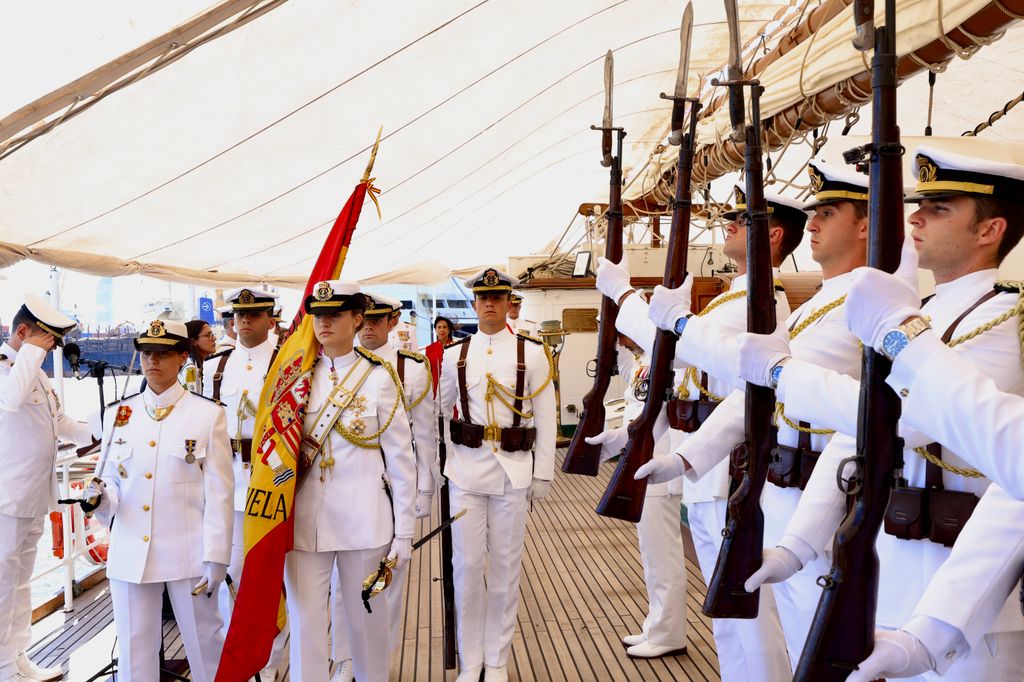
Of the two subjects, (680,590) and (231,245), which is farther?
(231,245)

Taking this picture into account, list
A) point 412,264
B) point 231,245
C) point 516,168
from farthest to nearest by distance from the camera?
point 412,264, point 516,168, point 231,245

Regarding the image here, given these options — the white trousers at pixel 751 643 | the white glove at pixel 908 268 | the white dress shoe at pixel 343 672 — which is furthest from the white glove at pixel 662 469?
the white dress shoe at pixel 343 672

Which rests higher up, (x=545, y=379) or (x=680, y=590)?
(x=545, y=379)

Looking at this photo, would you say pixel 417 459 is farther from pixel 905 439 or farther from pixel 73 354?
pixel 905 439

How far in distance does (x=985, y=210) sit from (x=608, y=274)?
96cm

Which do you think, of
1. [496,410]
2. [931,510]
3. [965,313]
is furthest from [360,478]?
[965,313]

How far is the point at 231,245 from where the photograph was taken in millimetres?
6023

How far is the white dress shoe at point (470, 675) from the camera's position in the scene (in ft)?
11.6

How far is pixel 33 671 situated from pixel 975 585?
4.01 meters

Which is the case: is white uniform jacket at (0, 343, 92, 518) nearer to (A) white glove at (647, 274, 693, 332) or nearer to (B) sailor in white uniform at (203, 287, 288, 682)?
(B) sailor in white uniform at (203, 287, 288, 682)

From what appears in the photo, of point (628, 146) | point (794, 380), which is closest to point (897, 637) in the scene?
point (794, 380)

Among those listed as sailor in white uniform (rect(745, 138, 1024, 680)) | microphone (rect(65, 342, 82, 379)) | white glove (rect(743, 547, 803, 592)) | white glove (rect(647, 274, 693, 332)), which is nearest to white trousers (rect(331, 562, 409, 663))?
microphone (rect(65, 342, 82, 379))

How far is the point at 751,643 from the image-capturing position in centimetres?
263

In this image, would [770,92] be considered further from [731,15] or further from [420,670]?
[420,670]
